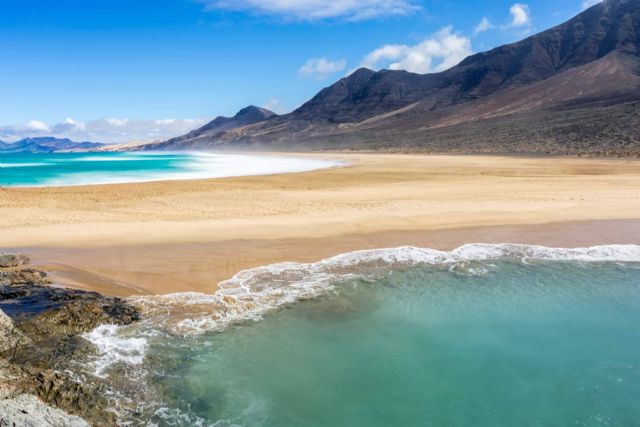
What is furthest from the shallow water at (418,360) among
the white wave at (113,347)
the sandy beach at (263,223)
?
the sandy beach at (263,223)

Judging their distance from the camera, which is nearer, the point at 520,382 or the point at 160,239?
the point at 520,382

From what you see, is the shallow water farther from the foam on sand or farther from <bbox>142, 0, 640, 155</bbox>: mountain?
<bbox>142, 0, 640, 155</bbox>: mountain

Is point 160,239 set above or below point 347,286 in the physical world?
above

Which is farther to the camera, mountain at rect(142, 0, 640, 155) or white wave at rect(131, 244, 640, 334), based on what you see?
mountain at rect(142, 0, 640, 155)

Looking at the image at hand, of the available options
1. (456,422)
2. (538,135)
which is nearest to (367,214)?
(456,422)

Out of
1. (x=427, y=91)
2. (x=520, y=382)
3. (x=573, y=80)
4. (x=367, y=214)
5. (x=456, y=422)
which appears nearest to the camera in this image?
(x=456, y=422)

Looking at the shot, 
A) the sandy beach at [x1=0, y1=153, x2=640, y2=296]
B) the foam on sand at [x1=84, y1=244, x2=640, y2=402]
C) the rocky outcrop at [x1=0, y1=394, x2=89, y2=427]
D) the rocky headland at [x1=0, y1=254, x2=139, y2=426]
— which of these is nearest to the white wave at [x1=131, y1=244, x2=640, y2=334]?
the foam on sand at [x1=84, y1=244, x2=640, y2=402]

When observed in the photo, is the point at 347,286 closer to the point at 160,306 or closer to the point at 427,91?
the point at 160,306

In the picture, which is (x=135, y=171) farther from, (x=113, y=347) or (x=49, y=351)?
(x=49, y=351)
